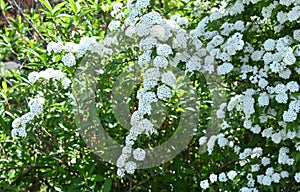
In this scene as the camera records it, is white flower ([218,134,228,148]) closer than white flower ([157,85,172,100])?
No

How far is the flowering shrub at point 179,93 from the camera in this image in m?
2.66

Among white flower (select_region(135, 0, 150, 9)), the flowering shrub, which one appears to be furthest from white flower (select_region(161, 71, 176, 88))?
white flower (select_region(135, 0, 150, 9))

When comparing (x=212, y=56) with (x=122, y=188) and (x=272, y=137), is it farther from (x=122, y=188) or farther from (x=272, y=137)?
(x=122, y=188)

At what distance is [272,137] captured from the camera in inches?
109

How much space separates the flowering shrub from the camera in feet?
8.74

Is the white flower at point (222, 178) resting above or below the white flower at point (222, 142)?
below

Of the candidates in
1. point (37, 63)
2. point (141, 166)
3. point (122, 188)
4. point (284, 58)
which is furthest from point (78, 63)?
point (284, 58)

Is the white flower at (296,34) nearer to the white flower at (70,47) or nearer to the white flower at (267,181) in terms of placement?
the white flower at (267,181)

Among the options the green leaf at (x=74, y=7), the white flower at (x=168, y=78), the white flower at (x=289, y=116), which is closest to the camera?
the white flower at (x=289, y=116)

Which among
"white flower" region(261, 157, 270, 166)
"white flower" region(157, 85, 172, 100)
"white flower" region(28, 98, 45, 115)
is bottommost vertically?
"white flower" region(261, 157, 270, 166)

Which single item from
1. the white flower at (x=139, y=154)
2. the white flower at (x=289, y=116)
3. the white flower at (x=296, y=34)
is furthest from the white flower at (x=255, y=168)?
the white flower at (x=296, y=34)

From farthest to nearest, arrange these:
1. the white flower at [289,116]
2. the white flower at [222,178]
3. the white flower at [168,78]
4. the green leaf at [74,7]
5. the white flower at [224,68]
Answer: the green leaf at [74,7], the white flower at [222,178], the white flower at [224,68], the white flower at [168,78], the white flower at [289,116]

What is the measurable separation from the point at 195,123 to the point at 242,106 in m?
0.47

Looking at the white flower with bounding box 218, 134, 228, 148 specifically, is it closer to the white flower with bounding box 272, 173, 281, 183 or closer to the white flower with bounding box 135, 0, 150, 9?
the white flower with bounding box 272, 173, 281, 183
